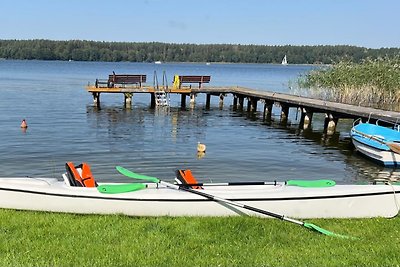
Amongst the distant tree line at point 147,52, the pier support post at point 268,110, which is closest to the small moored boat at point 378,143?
the pier support post at point 268,110

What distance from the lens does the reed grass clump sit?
31.0m

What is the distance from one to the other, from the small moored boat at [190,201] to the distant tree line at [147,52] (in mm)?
165125

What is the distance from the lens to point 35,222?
276 inches

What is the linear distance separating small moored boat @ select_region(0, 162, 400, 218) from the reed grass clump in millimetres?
24065

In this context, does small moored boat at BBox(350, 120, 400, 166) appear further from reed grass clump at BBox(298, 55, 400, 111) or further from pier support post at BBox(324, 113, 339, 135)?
reed grass clump at BBox(298, 55, 400, 111)

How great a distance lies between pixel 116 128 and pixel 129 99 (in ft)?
38.0

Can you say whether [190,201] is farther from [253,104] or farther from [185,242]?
[253,104]

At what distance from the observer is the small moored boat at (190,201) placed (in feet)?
25.4

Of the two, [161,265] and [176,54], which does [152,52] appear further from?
[161,265]

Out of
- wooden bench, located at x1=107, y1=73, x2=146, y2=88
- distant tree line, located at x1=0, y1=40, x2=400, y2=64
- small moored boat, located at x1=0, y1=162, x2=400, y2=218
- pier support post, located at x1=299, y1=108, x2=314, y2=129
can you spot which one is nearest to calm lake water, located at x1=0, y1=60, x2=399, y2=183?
pier support post, located at x1=299, y1=108, x2=314, y2=129

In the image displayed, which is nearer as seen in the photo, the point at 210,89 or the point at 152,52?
the point at 210,89

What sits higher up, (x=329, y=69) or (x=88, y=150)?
(x=329, y=69)

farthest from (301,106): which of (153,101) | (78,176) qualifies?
(78,176)

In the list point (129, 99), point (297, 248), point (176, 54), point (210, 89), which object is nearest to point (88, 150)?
point (297, 248)
